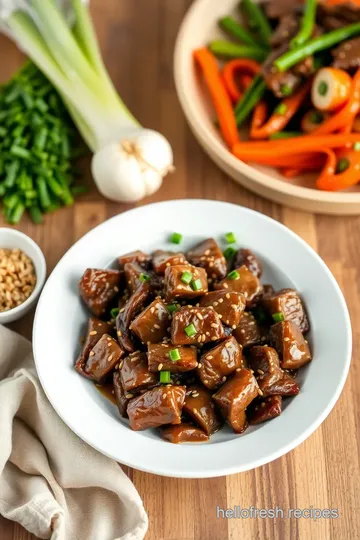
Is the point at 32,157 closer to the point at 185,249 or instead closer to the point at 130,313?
the point at 185,249

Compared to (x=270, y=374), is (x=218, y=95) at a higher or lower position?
higher

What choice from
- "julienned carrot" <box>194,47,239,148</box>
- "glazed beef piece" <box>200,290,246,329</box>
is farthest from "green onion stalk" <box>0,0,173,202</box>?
"glazed beef piece" <box>200,290,246,329</box>

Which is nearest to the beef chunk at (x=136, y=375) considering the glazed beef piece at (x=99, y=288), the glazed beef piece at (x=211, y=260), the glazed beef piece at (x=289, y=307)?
Result: the glazed beef piece at (x=99, y=288)

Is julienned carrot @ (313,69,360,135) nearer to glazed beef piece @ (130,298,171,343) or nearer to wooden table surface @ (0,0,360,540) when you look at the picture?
wooden table surface @ (0,0,360,540)

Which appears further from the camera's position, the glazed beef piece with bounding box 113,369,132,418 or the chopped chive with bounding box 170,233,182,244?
the chopped chive with bounding box 170,233,182,244

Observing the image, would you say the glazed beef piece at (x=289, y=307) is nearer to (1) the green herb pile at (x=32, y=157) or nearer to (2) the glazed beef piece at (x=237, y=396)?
(2) the glazed beef piece at (x=237, y=396)

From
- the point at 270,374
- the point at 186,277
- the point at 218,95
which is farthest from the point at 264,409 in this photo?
the point at 218,95
